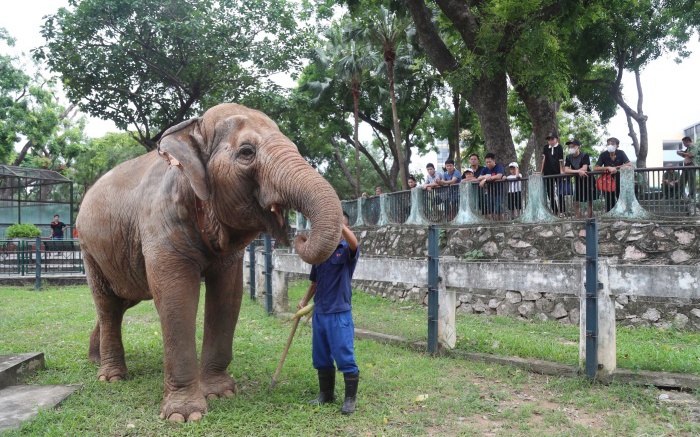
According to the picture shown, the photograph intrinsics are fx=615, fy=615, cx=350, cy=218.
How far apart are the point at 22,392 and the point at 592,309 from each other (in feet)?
17.2

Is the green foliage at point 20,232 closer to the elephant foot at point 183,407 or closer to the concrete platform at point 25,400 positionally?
the concrete platform at point 25,400

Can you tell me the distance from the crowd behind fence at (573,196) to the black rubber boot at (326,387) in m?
6.87

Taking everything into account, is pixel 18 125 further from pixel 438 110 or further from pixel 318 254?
pixel 318 254

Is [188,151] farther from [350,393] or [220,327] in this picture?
[350,393]

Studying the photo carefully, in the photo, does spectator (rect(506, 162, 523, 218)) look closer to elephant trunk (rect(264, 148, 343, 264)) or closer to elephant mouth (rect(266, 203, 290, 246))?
elephant mouth (rect(266, 203, 290, 246))

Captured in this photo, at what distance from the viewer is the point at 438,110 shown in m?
30.9

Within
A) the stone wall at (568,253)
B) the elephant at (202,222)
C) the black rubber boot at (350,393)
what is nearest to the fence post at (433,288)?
the stone wall at (568,253)

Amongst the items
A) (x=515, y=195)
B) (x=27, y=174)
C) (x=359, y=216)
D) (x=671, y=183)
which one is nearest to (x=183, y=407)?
(x=515, y=195)

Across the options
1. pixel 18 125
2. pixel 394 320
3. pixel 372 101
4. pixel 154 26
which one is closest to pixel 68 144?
pixel 18 125

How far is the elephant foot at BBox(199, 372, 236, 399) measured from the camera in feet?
18.0

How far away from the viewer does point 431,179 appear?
47.0 feet

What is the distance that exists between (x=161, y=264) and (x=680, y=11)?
57.9ft

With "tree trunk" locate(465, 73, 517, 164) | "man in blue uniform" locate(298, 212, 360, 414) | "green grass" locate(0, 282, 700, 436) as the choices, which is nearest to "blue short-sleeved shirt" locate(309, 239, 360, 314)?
"man in blue uniform" locate(298, 212, 360, 414)

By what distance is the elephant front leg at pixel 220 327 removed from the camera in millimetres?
5559
